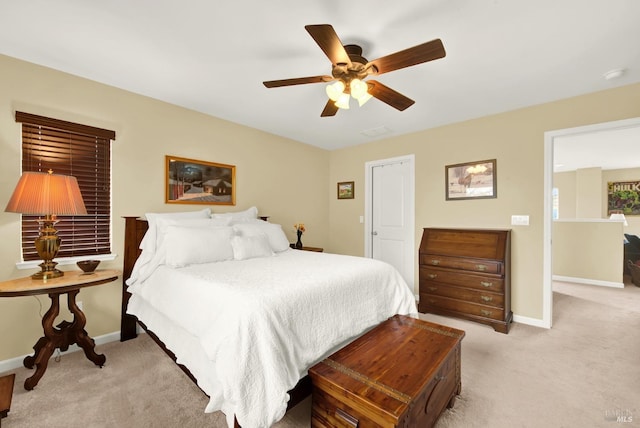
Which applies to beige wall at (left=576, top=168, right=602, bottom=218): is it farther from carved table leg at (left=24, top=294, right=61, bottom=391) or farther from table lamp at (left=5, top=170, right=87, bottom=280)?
carved table leg at (left=24, top=294, right=61, bottom=391)

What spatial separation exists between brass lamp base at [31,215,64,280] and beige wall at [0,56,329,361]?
1.16 feet

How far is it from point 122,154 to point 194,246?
1251mm

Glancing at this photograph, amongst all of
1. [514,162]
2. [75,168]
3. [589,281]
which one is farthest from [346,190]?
[589,281]

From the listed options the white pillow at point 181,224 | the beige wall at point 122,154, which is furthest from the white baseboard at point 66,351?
the white pillow at point 181,224

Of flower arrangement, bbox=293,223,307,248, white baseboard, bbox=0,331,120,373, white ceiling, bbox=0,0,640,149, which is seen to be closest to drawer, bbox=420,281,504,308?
flower arrangement, bbox=293,223,307,248

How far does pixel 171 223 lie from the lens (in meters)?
2.62

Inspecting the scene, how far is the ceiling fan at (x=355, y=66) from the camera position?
1513mm

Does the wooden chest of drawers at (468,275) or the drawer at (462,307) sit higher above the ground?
the wooden chest of drawers at (468,275)

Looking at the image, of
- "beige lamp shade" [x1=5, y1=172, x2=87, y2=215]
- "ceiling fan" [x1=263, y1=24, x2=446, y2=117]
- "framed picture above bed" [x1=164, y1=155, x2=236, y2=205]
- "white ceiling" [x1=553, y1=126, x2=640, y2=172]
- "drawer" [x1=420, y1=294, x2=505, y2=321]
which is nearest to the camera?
"ceiling fan" [x1=263, y1=24, x2=446, y2=117]

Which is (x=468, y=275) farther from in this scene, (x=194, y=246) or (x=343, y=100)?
(x=194, y=246)

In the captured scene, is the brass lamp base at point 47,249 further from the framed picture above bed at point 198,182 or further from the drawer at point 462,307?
the drawer at point 462,307

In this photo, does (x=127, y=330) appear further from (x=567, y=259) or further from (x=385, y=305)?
(x=567, y=259)

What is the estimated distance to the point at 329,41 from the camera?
1537 mm

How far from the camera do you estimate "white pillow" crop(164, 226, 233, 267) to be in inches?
91.8
